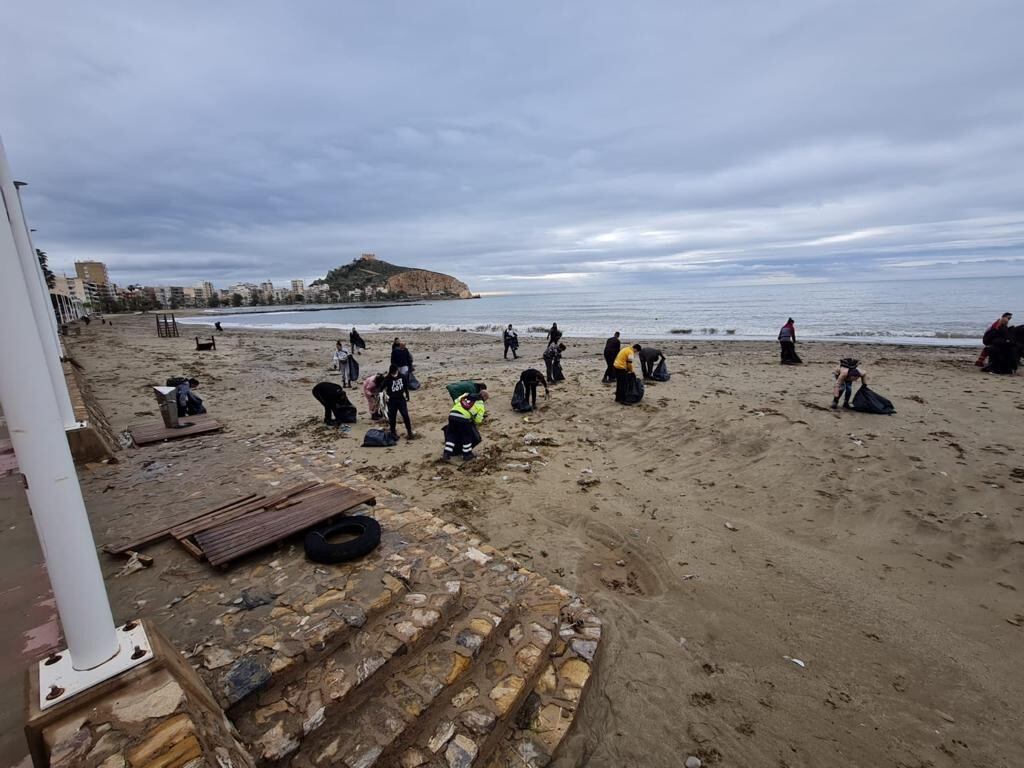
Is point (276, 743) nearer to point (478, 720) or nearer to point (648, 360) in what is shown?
point (478, 720)

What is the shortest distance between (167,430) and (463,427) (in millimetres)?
5485

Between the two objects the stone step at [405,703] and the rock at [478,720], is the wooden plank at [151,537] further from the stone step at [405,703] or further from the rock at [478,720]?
the rock at [478,720]

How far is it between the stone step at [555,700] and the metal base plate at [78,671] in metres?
2.02

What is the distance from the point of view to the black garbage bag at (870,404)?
8859 mm

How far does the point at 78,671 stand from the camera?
2.01m

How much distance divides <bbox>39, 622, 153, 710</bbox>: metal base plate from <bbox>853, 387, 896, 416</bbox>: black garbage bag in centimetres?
1103

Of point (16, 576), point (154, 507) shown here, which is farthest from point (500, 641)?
point (154, 507)

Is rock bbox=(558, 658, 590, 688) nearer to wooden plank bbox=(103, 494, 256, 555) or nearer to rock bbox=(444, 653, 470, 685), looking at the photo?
rock bbox=(444, 653, 470, 685)

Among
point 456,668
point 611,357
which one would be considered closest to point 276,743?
point 456,668

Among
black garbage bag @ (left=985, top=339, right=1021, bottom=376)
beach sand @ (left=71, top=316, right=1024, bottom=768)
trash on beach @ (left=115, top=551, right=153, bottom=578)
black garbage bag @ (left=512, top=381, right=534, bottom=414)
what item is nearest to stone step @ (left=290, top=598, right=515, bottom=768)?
beach sand @ (left=71, top=316, right=1024, bottom=768)

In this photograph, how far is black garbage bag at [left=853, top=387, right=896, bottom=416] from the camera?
8859mm

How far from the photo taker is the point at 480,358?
2075cm

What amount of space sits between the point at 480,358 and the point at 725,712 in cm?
1808

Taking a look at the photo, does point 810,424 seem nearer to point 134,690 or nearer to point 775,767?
point 775,767
